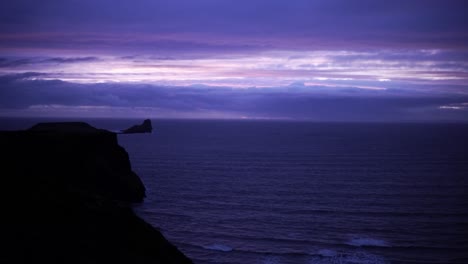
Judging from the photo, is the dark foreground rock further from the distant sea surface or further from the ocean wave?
the ocean wave

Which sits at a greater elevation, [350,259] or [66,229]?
[66,229]

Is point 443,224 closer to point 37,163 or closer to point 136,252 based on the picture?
point 136,252

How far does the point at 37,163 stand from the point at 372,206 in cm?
3614

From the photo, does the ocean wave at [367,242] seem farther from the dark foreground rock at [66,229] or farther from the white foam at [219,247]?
the dark foreground rock at [66,229]

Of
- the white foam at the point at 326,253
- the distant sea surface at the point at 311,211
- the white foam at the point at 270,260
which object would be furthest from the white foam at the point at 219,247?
the white foam at the point at 326,253

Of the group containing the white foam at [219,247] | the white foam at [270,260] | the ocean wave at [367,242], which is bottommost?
the white foam at [270,260]

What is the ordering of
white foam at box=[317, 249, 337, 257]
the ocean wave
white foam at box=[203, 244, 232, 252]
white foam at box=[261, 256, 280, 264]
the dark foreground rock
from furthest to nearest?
the ocean wave < white foam at box=[203, 244, 232, 252] < white foam at box=[317, 249, 337, 257] < white foam at box=[261, 256, 280, 264] < the dark foreground rock

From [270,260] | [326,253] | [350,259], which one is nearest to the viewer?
[350,259]

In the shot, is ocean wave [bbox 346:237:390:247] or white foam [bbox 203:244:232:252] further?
ocean wave [bbox 346:237:390:247]

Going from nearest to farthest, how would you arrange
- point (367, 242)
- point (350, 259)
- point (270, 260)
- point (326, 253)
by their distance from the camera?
point (350, 259)
point (270, 260)
point (326, 253)
point (367, 242)

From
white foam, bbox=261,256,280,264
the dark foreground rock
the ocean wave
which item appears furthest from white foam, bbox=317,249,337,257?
the dark foreground rock

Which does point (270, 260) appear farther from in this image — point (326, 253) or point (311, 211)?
point (311, 211)

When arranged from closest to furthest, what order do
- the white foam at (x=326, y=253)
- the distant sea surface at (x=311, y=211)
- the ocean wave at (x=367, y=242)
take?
the white foam at (x=326, y=253)
the distant sea surface at (x=311, y=211)
the ocean wave at (x=367, y=242)

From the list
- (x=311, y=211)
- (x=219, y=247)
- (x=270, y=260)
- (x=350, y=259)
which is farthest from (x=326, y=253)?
(x=311, y=211)
